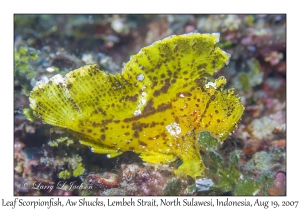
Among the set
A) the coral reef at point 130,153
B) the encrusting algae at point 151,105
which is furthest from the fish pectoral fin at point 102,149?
the coral reef at point 130,153

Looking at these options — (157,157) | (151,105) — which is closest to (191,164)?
(157,157)

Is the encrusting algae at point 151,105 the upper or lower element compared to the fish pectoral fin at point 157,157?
upper

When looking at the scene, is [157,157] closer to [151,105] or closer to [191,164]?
[191,164]

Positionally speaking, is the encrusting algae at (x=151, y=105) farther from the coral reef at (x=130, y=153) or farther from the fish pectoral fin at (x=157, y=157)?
the coral reef at (x=130, y=153)

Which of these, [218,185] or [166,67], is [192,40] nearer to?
[166,67]

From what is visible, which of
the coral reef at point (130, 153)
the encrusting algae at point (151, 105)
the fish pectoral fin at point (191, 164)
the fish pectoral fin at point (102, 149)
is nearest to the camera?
the encrusting algae at point (151, 105)

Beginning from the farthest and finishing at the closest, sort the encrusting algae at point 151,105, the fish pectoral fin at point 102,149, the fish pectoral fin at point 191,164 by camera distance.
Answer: the fish pectoral fin at point 102,149 < the fish pectoral fin at point 191,164 < the encrusting algae at point 151,105

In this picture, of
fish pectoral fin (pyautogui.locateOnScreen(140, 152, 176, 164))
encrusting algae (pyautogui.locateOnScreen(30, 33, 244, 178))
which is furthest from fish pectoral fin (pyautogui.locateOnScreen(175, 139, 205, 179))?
fish pectoral fin (pyautogui.locateOnScreen(140, 152, 176, 164))
